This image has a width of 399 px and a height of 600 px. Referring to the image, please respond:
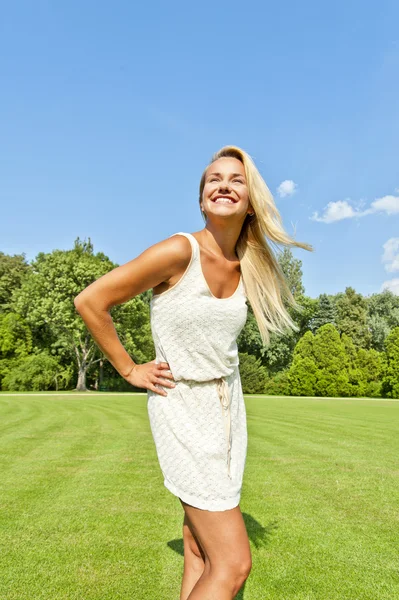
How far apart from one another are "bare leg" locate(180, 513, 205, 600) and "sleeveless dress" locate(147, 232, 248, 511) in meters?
0.40

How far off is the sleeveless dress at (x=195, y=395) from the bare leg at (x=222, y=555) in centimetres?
9

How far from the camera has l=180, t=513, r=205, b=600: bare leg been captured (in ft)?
7.84

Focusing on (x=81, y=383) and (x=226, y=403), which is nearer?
(x=226, y=403)

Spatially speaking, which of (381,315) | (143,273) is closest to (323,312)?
(381,315)

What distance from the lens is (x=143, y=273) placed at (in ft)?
7.09

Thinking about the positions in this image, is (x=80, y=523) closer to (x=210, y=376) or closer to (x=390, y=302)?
(x=210, y=376)

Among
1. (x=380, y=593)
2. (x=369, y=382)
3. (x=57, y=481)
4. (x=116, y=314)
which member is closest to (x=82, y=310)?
(x=380, y=593)

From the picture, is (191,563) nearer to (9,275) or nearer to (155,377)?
(155,377)

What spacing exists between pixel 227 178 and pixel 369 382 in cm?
4444

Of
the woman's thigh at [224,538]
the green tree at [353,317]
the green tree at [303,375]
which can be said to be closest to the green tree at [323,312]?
the green tree at [353,317]

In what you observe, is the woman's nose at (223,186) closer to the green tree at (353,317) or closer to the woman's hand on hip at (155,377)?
the woman's hand on hip at (155,377)

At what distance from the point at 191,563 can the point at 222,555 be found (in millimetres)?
566

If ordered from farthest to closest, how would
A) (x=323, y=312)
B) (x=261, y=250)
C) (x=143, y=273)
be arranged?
(x=323, y=312), (x=261, y=250), (x=143, y=273)

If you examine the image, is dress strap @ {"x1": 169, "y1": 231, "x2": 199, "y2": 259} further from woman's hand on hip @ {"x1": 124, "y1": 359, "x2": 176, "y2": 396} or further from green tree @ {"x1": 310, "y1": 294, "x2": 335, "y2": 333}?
green tree @ {"x1": 310, "y1": 294, "x2": 335, "y2": 333}
